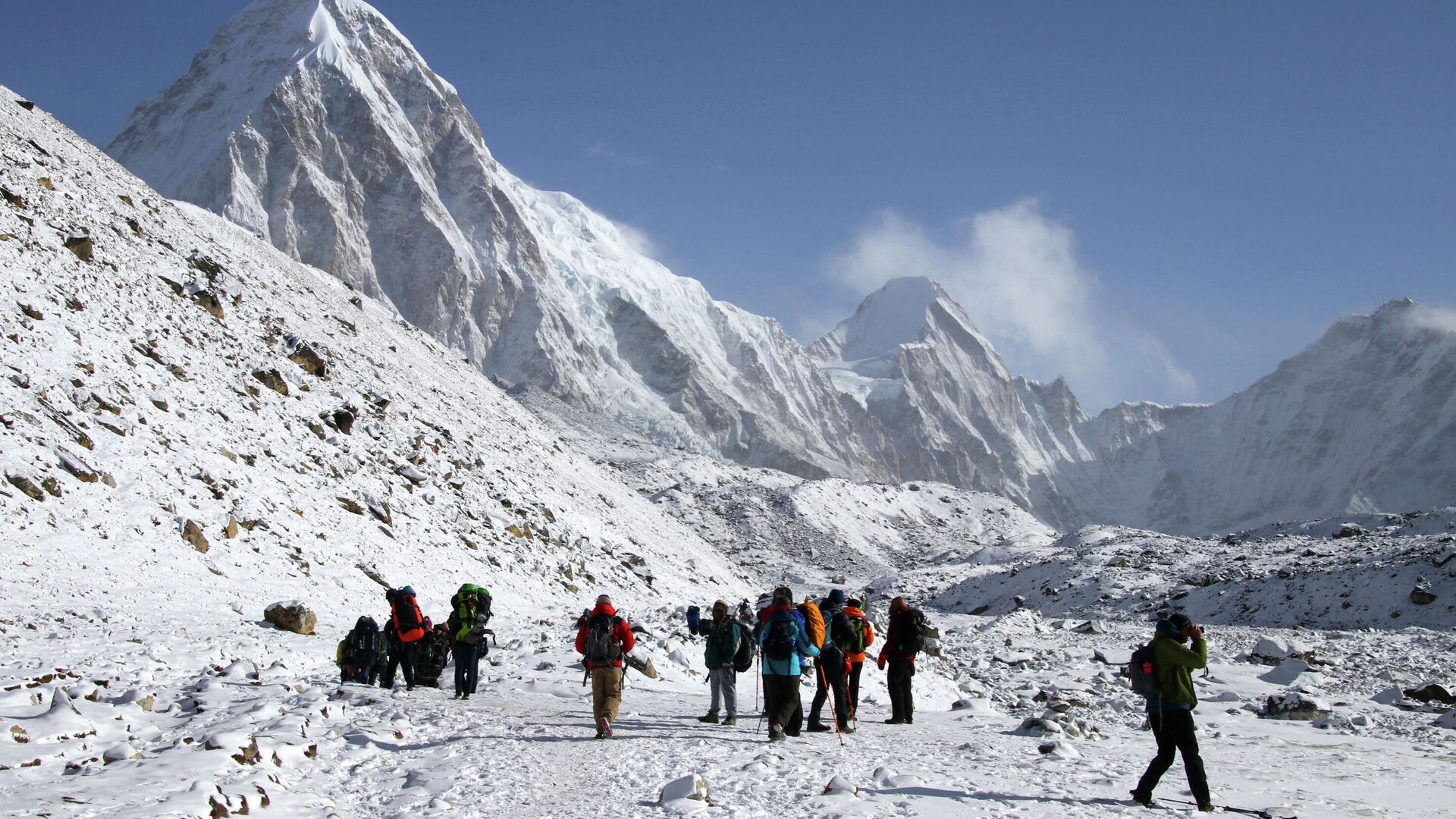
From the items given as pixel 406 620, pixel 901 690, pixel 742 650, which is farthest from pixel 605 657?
pixel 901 690

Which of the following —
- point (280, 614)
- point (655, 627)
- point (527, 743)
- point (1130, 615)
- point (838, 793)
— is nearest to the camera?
point (838, 793)

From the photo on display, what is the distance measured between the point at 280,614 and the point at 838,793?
13628 mm

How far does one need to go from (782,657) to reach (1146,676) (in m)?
4.06

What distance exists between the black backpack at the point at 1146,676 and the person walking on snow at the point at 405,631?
9.93m

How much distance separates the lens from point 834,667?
39.9ft

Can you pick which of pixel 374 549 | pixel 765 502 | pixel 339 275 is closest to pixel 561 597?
pixel 374 549

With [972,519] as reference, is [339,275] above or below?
above

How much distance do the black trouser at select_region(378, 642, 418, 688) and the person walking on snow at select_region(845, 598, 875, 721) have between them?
657 centimetres

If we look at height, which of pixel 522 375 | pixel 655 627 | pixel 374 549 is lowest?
pixel 655 627

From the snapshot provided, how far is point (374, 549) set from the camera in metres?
25.2

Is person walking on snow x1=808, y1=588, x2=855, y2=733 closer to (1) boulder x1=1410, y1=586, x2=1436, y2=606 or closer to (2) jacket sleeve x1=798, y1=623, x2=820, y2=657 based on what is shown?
(2) jacket sleeve x1=798, y1=623, x2=820, y2=657

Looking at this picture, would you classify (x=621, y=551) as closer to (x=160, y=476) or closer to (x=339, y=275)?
(x=160, y=476)

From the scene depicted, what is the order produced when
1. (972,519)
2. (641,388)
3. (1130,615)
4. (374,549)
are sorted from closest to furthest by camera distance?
(374,549) → (1130,615) → (972,519) → (641,388)

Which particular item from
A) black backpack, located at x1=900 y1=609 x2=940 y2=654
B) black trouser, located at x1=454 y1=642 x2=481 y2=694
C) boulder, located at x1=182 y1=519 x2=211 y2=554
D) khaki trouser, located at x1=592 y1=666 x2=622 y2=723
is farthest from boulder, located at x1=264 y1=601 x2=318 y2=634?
black backpack, located at x1=900 y1=609 x2=940 y2=654
